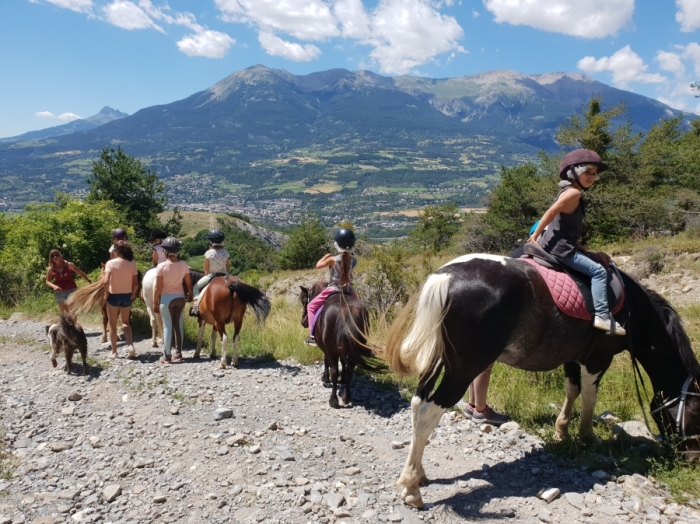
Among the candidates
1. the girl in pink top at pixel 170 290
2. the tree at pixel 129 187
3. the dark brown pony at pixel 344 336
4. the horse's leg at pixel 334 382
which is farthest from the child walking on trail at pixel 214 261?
the tree at pixel 129 187

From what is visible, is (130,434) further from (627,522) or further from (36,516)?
(627,522)

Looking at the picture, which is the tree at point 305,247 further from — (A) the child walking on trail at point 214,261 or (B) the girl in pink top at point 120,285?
(A) the child walking on trail at point 214,261

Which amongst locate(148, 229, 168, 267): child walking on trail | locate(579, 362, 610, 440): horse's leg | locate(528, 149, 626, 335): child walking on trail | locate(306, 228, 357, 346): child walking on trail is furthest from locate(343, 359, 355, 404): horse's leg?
locate(148, 229, 168, 267): child walking on trail

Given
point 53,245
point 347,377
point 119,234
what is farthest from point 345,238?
point 53,245

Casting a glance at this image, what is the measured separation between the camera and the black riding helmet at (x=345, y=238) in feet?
19.3

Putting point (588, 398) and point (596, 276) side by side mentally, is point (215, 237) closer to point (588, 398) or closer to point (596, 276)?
point (596, 276)

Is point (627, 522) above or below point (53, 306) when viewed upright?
above

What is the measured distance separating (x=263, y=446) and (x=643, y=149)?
31.6m

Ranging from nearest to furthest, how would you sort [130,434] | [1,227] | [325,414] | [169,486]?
[169,486]
[130,434]
[325,414]
[1,227]

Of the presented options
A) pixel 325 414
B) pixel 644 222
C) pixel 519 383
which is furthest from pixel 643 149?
pixel 325 414

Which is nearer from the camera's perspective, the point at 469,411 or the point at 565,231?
the point at 565,231

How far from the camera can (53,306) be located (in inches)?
502

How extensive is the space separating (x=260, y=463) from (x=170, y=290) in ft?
14.5

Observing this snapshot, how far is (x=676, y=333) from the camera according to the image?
13.2 ft
